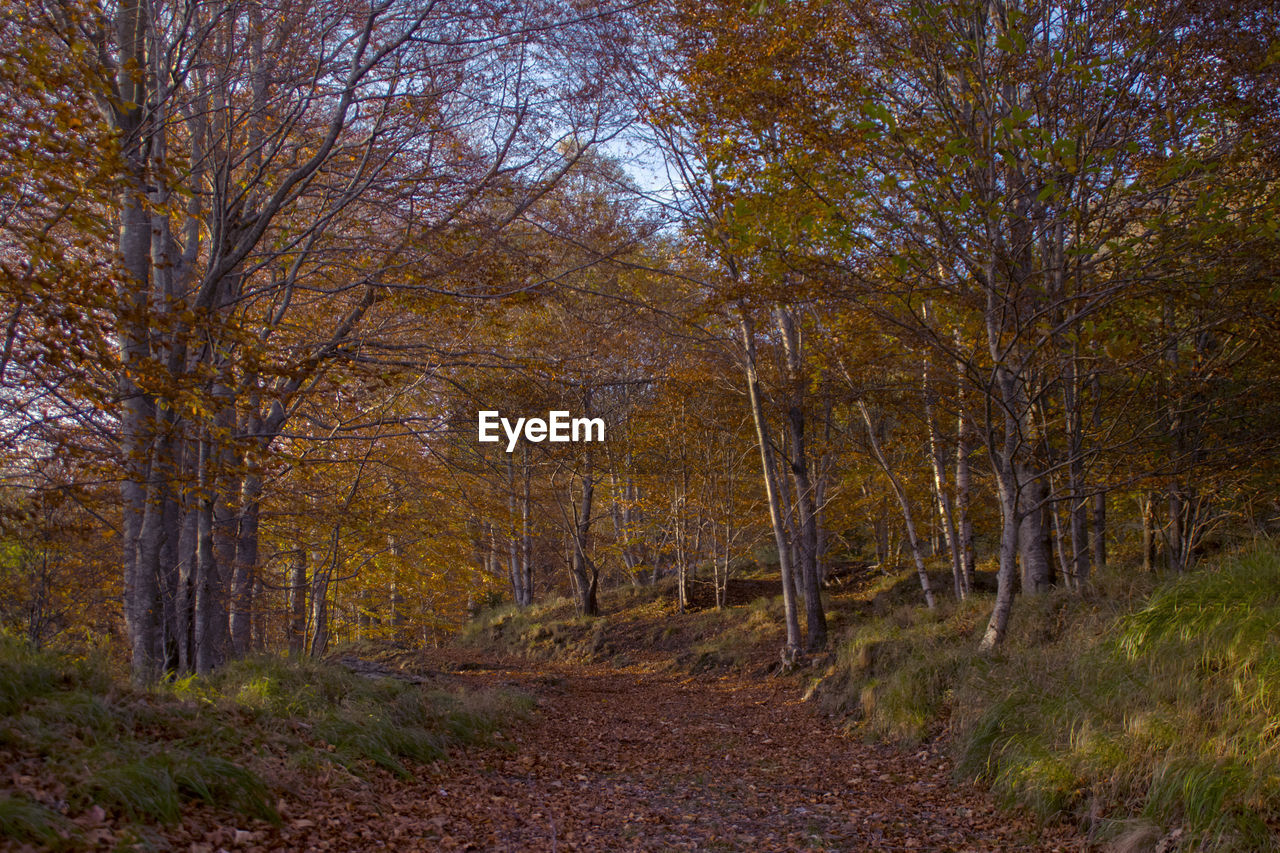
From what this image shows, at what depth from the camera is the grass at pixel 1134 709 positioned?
13.9ft

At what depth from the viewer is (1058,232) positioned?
1004cm

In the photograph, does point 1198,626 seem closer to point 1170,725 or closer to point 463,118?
point 1170,725

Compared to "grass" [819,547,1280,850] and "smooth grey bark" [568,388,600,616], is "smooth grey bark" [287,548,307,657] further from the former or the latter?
"grass" [819,547,1280,850]

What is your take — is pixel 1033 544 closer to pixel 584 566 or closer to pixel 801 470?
pixel 801 470

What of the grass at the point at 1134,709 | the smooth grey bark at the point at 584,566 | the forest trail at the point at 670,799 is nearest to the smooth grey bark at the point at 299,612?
the forest trail at the point at 670,799

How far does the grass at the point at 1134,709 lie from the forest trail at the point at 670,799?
1.13 ft

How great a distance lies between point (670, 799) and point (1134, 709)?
336 cm

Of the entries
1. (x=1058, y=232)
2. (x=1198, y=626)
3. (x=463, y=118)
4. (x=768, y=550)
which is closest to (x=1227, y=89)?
(x=1058, y=232)

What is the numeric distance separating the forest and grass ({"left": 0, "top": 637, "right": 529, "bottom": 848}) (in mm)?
249

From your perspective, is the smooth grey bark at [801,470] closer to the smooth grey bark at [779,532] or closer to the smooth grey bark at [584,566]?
the smooth grey bark at [779,532]

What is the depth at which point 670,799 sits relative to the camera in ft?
20.8

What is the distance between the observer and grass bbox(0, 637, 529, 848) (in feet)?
13.0

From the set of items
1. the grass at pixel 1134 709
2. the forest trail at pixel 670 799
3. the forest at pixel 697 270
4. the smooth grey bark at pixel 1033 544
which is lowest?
the forest trail at pixel 670 799

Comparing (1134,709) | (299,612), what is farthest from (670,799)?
(299,612)
